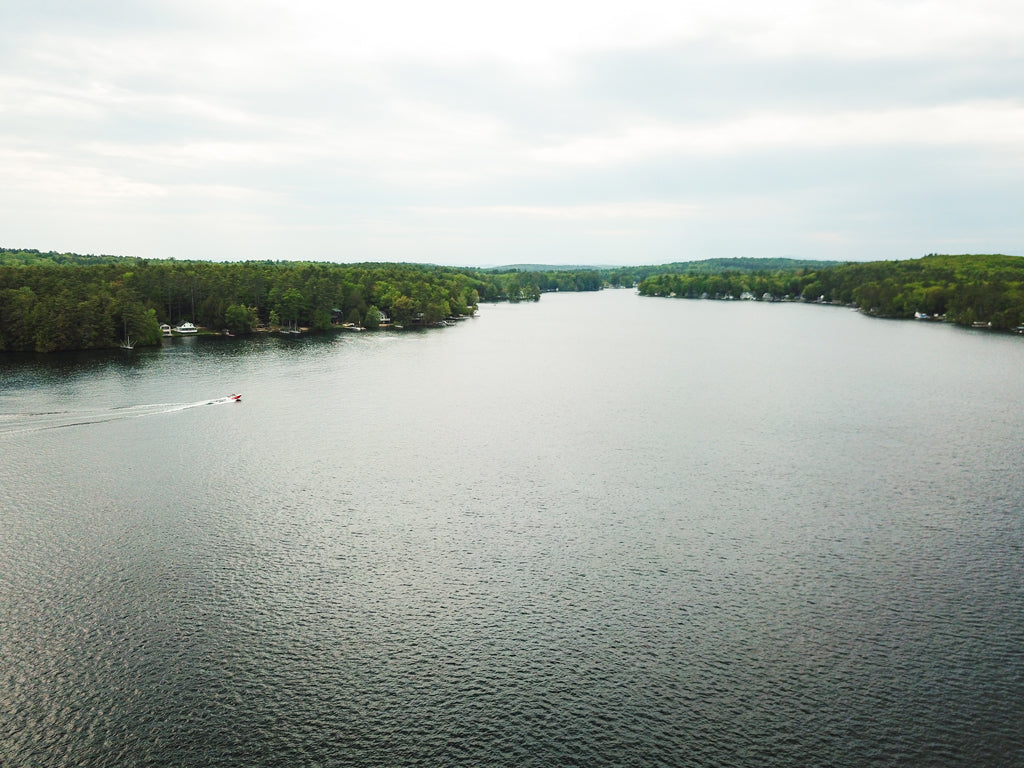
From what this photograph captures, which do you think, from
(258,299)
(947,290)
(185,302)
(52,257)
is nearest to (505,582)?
(185,302)

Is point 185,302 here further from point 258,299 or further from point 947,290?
point 947,290

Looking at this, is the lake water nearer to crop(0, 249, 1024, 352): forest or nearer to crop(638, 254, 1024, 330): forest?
crop(0, 249, 1024, 352): forest

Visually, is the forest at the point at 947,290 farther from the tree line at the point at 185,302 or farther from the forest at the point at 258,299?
the tree line at the point at 185,302

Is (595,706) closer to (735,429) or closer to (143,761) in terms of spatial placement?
(143,761)

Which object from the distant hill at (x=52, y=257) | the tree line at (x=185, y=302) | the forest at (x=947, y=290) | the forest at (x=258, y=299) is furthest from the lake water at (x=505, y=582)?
the distant hill at (x=52, y=257)

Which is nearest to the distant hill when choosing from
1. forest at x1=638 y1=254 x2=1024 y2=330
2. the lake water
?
the lake water

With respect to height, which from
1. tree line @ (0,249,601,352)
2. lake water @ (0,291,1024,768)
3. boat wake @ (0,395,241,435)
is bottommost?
lake water @ (0,291,1024,768)
